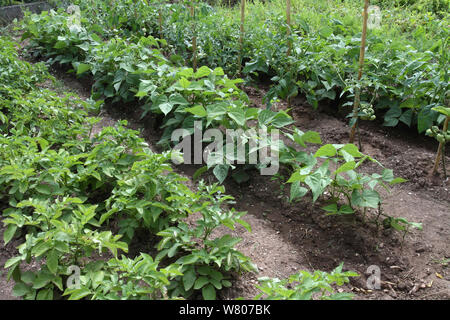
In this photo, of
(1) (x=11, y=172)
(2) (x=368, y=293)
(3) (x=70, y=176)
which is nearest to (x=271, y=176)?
(2) (x=368, y=293)

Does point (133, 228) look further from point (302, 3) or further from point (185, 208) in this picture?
point (302, 3)

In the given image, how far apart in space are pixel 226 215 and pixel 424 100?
213 centimetres

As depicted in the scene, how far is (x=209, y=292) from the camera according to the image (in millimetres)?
2088

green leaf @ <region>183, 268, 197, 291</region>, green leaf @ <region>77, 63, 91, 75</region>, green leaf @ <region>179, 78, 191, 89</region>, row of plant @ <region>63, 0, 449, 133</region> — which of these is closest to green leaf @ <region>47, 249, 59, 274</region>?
green leaf @ <region>183, 268, 197, 291</region>

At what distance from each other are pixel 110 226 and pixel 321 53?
2.21m

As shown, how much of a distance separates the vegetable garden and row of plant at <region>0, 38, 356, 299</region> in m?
0.01

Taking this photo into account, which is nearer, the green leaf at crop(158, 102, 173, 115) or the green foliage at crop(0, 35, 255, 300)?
the green foliage at crop(0, 35, 255, 300)

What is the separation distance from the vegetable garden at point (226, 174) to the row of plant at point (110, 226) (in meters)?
0.01

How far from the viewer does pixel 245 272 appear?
2.34m

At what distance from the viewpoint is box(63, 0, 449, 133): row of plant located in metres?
3.38

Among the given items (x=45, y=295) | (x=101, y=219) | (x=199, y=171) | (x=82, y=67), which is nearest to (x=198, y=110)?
(x=199, y=171)

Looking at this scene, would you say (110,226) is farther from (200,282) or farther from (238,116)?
(238,116)

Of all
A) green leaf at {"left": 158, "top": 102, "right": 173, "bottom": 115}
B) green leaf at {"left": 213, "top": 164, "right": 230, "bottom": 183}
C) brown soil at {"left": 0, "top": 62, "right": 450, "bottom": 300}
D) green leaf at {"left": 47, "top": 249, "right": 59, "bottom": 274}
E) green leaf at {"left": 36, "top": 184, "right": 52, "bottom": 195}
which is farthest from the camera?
green leaf at {"left": 158, "top": 102, "right": 173, "bottom": 115}

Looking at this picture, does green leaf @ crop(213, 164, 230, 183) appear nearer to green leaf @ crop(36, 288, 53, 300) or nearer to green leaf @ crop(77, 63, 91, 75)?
green leaf @ crop(36, 288, 53, 300)
